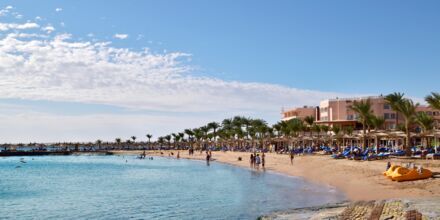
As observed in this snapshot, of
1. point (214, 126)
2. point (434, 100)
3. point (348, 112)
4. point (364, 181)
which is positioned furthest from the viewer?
point (214, 126)

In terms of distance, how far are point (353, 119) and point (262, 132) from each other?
2581 cm

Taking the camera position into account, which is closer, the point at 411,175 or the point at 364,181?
the point at 411,175

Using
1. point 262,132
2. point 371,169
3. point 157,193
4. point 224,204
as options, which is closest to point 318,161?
point 371,169

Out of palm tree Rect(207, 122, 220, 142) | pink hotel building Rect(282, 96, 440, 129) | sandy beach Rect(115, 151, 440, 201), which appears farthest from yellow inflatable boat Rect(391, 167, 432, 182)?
palm tree Rect(207, 122, 220, 142)

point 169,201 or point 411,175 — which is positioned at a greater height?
point 411,175

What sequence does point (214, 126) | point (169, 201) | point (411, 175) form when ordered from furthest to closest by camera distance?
point (214, 126) < point (169, 201) < point (411, 175)

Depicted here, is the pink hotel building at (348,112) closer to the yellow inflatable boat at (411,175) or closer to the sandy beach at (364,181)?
the sandy beach at (364,181)

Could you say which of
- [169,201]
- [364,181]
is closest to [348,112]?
[364,181]

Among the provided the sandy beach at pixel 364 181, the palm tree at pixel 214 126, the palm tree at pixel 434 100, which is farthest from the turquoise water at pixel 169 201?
the palm tree at pixel 214 126

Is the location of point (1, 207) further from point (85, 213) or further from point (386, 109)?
point (386, 109)

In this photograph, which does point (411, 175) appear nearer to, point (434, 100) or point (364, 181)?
point (364, 181)

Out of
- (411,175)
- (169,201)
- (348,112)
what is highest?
(348,112)

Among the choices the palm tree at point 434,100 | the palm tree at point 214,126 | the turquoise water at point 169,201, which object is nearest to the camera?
the turquoise water at point 169,201

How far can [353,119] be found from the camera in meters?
79.6
